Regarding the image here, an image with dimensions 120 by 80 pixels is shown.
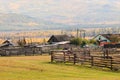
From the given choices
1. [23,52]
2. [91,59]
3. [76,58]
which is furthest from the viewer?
[23,52]

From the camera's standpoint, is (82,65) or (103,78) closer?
(103,78)

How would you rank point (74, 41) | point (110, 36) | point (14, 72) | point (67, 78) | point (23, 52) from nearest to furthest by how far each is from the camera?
1. point (67, 78)
2. point (14, 72)
3. point (23, 52)
4. point (74, 41)
5. point (110, 36)

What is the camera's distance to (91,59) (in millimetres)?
41656

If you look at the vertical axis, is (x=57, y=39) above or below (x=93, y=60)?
above

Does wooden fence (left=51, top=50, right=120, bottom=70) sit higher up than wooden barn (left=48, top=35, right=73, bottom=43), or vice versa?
wooden barn (left=48, top=35, right=73, bottom=43)

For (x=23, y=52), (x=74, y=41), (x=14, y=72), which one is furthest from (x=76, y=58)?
(x=74, y=41)

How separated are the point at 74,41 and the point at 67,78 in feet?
257

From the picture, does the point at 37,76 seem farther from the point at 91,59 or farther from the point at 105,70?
the point at 91,59

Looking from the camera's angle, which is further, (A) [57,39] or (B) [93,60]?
(A) [57,39]

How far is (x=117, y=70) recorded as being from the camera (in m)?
37.1

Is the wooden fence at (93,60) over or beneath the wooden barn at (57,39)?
beneath

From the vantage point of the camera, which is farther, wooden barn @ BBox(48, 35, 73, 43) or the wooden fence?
wooden barn @ BBox(48, 35, 73, 43)

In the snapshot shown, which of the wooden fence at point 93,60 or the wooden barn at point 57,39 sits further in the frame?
the wooden barn at point 57,39

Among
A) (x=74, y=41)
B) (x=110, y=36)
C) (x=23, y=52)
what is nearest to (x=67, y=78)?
(x=23, y=52)
